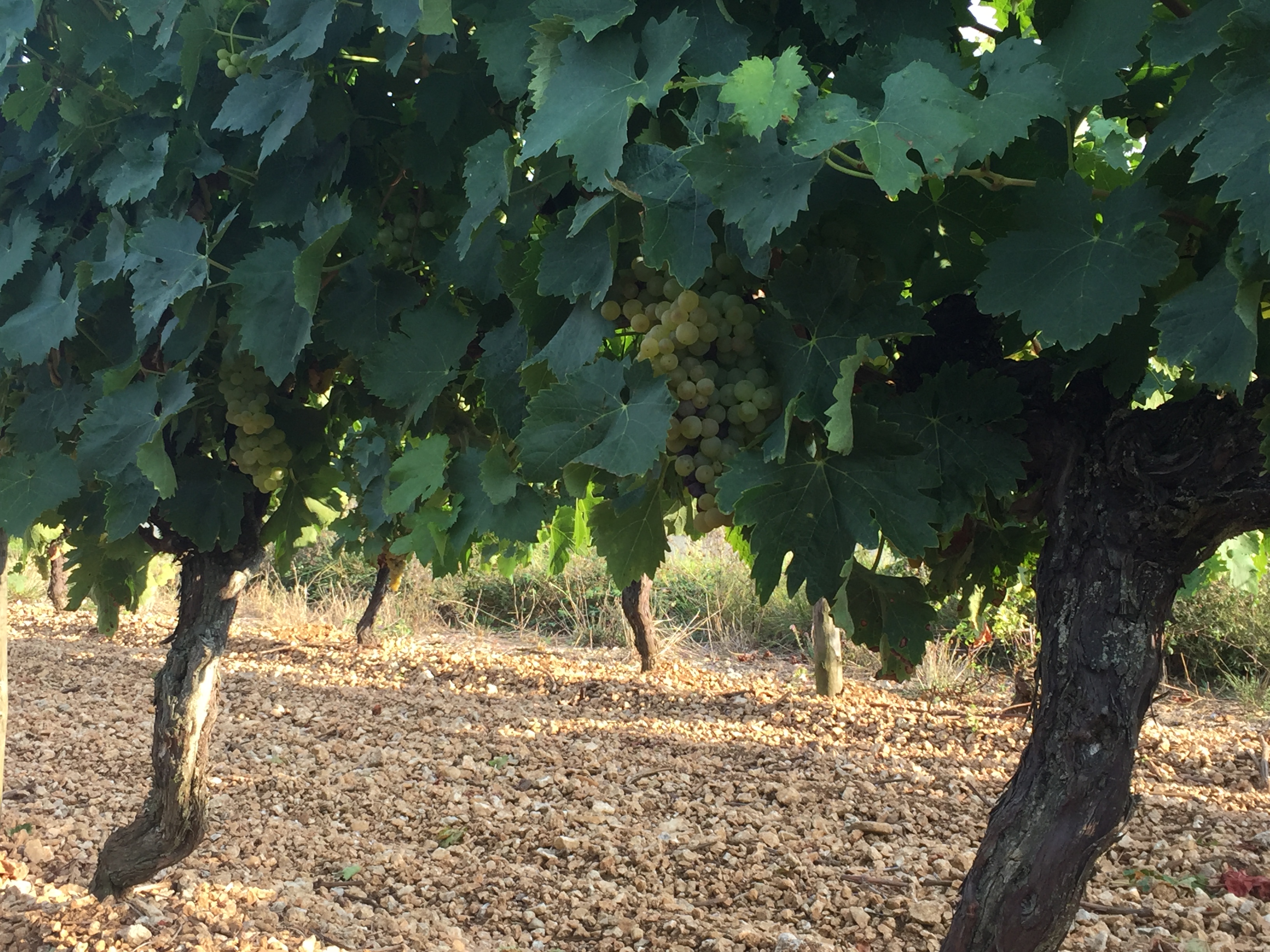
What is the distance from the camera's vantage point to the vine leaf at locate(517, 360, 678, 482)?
1.00 metres

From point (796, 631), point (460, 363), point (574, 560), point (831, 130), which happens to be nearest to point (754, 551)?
point (831, 130)

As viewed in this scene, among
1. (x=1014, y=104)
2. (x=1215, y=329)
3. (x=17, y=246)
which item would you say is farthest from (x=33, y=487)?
(x=1215, y=329)

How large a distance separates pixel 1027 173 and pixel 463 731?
514cm

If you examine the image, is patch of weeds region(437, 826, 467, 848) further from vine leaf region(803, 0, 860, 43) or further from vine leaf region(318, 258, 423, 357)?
vine leaf region(803, 0, 860, 43)

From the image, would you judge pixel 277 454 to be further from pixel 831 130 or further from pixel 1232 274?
pixel 1232 274

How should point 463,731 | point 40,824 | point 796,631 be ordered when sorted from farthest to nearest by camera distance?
point 796,631 < point 463,731 < point 40,824

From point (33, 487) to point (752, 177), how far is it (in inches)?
62.3

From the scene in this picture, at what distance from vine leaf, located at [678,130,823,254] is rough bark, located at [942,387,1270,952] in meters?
0.57

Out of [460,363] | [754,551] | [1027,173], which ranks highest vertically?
[1027,173]

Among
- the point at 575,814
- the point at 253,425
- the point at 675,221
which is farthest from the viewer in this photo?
the point at 575,814

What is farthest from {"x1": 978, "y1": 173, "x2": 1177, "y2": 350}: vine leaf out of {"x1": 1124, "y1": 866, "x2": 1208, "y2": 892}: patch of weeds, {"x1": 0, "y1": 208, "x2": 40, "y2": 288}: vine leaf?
{"x1": 1124, "y1": 866, "x2": 1208, "y2": 892}: patch of weeds

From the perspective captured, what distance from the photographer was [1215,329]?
88cm

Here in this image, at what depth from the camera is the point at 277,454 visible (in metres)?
2.05

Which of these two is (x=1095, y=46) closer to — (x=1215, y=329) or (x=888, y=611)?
(x=1215, y=329)
